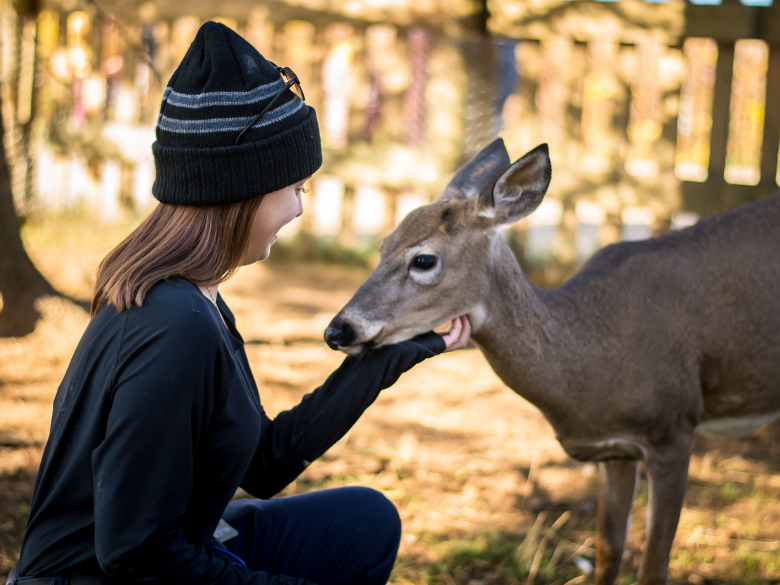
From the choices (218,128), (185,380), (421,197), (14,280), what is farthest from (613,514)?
(421,197)

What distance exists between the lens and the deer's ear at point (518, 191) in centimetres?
270

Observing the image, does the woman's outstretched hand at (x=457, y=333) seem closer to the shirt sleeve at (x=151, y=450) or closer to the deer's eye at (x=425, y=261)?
the deer's eye at (x=425, y=261)

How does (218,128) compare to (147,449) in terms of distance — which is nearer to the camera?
(147,449)

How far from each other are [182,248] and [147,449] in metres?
0.51

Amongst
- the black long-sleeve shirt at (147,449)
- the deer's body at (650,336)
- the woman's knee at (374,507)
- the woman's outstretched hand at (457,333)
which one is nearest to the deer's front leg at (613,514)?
the deer's body at (650,336)

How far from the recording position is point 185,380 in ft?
5.41

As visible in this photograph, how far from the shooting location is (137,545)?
1.62 m

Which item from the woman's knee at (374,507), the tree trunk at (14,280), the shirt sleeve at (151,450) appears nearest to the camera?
the shirt sleeve at (151,450)

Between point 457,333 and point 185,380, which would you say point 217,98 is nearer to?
point 185,380

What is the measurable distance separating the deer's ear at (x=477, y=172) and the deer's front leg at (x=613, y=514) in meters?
1.25

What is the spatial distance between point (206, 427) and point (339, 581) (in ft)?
2.80

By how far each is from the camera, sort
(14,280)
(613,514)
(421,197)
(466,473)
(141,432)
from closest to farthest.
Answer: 1. (141,432)
2. (613,514)
3. (466,473)
4. (14,280)
5. (421,197)

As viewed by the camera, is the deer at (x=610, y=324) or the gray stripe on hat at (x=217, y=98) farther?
the deer at (x=610, y=324)

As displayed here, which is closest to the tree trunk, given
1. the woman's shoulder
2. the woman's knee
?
the woman's knee
